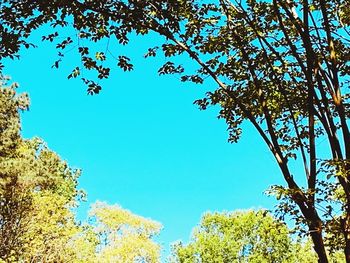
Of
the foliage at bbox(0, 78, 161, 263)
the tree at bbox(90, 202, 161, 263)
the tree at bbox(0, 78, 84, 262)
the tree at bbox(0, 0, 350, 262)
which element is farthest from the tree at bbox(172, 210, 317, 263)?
the tree at bbox(0, 0, 350, 262)

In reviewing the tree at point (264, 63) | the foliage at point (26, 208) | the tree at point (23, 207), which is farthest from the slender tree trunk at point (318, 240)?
the tree at point (23, 207)

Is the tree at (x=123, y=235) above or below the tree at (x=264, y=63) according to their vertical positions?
above

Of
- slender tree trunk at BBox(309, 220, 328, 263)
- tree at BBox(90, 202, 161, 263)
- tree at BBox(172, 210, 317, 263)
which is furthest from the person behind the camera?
tree at BBox(172, 210, 317, 263)

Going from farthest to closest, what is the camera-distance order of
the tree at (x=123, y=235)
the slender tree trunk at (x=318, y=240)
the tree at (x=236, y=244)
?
1. the tree at (x=236, y=244)
2. the tree at (x=123, y=235)
3. the slender tree trunk at (x=318, y=240)

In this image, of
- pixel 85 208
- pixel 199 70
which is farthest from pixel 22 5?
pixel 85 208

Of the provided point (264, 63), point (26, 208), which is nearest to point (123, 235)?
point (26, 208)

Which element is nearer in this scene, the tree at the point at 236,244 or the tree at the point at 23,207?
the tree at the point at 23,207

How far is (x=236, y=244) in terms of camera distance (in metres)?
33.7

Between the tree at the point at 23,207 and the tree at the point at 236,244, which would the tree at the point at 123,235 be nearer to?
the tree at the point at 23,207

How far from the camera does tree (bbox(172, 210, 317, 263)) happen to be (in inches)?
1305

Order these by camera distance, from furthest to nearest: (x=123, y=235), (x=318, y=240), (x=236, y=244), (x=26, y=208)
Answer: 1. (x=236, y=244)
2. (x=123, y=235)
3. (x=26, y=208)
4. (x=318, y=240)

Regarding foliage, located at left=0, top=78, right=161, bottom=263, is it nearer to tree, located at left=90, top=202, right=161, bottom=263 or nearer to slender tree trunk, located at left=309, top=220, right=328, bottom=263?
tree, located at left=90, top=202, right=161, bottom=263

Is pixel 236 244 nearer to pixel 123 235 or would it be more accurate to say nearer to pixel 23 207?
pixel 123 235

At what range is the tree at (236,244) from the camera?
3316 centimetres
